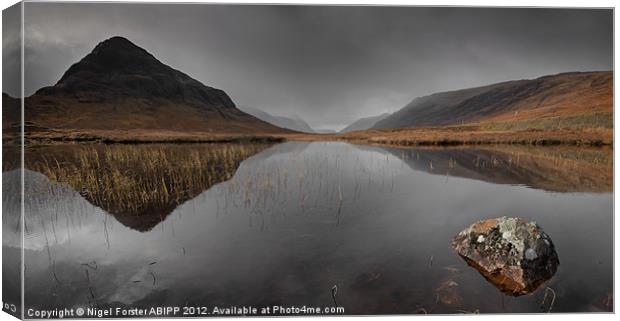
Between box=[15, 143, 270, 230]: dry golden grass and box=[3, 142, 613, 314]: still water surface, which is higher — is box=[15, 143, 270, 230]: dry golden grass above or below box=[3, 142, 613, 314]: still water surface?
above

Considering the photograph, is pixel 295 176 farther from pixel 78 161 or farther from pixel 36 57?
pixel 36 57

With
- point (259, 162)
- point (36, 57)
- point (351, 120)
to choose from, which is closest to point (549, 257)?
point (351, 120)

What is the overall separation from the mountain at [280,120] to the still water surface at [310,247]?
42cm

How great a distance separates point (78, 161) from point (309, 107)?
3.46m

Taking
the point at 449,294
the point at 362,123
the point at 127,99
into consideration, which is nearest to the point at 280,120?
the point at 362,123

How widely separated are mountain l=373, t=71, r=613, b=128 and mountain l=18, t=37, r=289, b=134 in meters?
2.41

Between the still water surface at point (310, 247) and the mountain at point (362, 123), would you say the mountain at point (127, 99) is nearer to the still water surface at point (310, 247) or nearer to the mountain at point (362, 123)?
the still water surface at point (310, 247)

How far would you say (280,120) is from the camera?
579cm

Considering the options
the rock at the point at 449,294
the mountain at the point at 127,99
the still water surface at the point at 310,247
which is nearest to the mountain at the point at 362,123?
the still water surface at the point at 310,247

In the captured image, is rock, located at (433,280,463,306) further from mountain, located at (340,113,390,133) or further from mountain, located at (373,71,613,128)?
mountain, located at (340,113,390,133)

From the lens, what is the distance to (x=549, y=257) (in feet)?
15.6

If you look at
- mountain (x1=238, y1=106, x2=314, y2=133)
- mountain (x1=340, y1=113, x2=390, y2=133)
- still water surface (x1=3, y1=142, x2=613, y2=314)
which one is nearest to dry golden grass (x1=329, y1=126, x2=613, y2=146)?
mountain (x1=340, y1=113, x2=390, y2=133)

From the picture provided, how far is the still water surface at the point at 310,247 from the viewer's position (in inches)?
186

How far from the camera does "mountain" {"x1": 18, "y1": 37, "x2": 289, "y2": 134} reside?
16.5 ft
